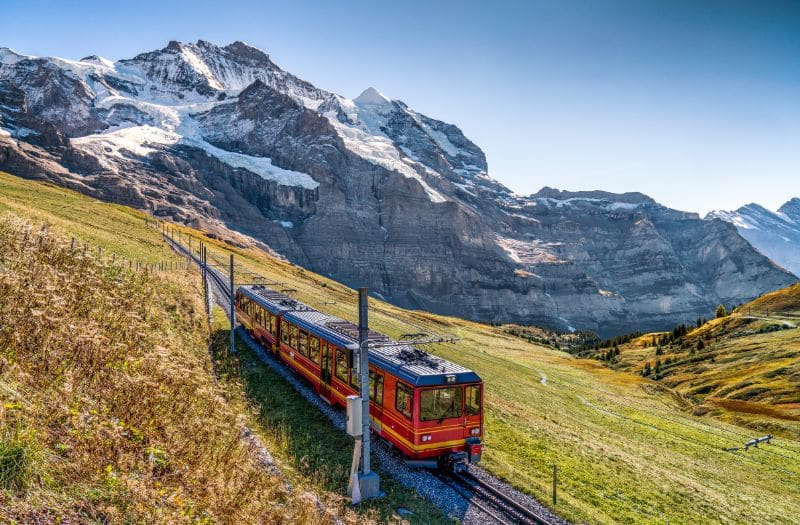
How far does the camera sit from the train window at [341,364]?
18578mm

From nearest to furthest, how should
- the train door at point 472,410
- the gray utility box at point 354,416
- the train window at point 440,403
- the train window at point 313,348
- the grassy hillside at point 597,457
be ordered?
the gray utility box at point 354,416 → the train window at point 440,403 → the grassy hillside at point 597,457 → the train door at point 472,410 → the train window at point 313,348

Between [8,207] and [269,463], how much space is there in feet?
113

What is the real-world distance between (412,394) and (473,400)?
2550mm

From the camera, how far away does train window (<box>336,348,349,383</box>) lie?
731 inches

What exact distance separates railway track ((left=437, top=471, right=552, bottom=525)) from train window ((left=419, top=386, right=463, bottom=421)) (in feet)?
6.91

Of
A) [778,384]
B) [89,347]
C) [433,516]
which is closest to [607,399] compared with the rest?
[778,384]

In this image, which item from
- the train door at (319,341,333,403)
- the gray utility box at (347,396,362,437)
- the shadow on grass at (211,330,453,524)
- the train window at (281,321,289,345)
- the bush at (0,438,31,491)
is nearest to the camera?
the bush at (0,438,31,491)

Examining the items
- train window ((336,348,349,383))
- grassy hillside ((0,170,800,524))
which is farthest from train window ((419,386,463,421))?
train window ((336,348,349,383))

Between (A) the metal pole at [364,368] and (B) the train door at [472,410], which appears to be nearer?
(A) the metal pole at [364,368]

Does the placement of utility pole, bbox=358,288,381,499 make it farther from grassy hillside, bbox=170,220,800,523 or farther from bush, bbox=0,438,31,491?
bush, bbox=0,438,31,491

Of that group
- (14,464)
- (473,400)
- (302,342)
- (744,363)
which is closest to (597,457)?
(473,400)

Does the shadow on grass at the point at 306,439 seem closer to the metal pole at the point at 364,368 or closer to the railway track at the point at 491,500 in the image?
the metal pole at the point at 364,368

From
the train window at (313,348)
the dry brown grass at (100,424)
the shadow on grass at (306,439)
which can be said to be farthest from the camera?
the train window at (313,348)

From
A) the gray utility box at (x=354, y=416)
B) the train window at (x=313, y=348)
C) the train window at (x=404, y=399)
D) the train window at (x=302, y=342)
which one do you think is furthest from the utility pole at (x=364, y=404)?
the train window at (x=302, y=342)
